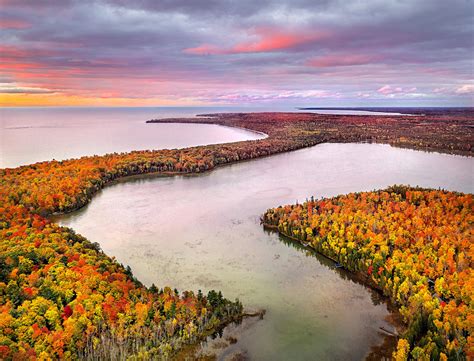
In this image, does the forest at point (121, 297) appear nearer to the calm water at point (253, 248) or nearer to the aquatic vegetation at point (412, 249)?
the aquatic vegetation at point (412, 249)

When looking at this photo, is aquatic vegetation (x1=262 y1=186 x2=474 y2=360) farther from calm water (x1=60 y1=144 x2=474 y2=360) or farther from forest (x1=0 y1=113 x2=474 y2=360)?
calm water (x1=60 y1=144 x2=474 y2=360)

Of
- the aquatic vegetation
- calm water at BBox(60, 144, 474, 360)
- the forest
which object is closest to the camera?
the forest

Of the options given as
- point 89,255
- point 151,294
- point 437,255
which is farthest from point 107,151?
point 437,255

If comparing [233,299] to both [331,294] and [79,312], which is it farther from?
[79,312]

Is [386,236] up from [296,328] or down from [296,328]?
up

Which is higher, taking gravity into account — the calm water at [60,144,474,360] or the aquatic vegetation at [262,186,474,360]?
the aquatic vegetation at [262,186,474,360]

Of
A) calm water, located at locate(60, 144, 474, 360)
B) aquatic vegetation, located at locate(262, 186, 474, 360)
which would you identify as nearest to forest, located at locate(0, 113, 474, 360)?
aquatic vegetation, located at locate(262, 186, 474, 360)

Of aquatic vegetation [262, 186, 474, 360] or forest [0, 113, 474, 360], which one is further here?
aquatic vegetation [262, 186, 474, 360]

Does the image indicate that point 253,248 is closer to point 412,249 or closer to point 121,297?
point 412,249
